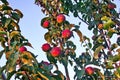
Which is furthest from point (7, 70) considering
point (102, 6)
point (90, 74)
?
point (102, 6)

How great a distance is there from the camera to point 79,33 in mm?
5410

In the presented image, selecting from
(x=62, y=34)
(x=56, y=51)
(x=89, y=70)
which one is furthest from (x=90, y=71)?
(x=62, y=34)

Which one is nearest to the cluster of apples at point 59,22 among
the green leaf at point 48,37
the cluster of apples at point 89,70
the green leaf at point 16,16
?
the green leaf at point 48,37

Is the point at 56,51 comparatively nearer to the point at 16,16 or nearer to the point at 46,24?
the point at 46,24

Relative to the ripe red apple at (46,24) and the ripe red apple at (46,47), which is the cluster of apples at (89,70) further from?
the ripe red apple at (46,24)

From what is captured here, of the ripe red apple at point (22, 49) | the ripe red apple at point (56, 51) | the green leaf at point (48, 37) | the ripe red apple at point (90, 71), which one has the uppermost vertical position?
the green leaf at point (48, 37)

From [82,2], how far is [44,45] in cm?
360

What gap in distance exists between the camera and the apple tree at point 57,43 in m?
3.43

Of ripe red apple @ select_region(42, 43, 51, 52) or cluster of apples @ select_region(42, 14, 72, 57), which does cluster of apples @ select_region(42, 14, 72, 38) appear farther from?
ripe red apple @ select_region(42, 43, 51, 52)

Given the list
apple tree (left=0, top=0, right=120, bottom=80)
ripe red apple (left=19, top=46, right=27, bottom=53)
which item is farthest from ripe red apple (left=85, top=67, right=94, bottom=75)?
ripe red apple (left=19, top=46, right=27, bottom=53)

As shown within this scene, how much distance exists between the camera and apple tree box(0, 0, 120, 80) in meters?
3.43

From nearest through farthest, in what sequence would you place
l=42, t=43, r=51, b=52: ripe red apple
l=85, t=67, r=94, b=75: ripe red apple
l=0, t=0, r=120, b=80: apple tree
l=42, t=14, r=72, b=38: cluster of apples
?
l=0, t=0, r=120, b=80: apple tree, l=85, t=67, r=94, b=75: ripe red apple, l=42, t=14, r=72, b=38: cluster of apples, l=42, t=43, r=51, b=52: ripe red apple

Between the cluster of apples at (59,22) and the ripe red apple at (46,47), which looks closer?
the cluster of apples at (59,22)

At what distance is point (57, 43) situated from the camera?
5176mm
